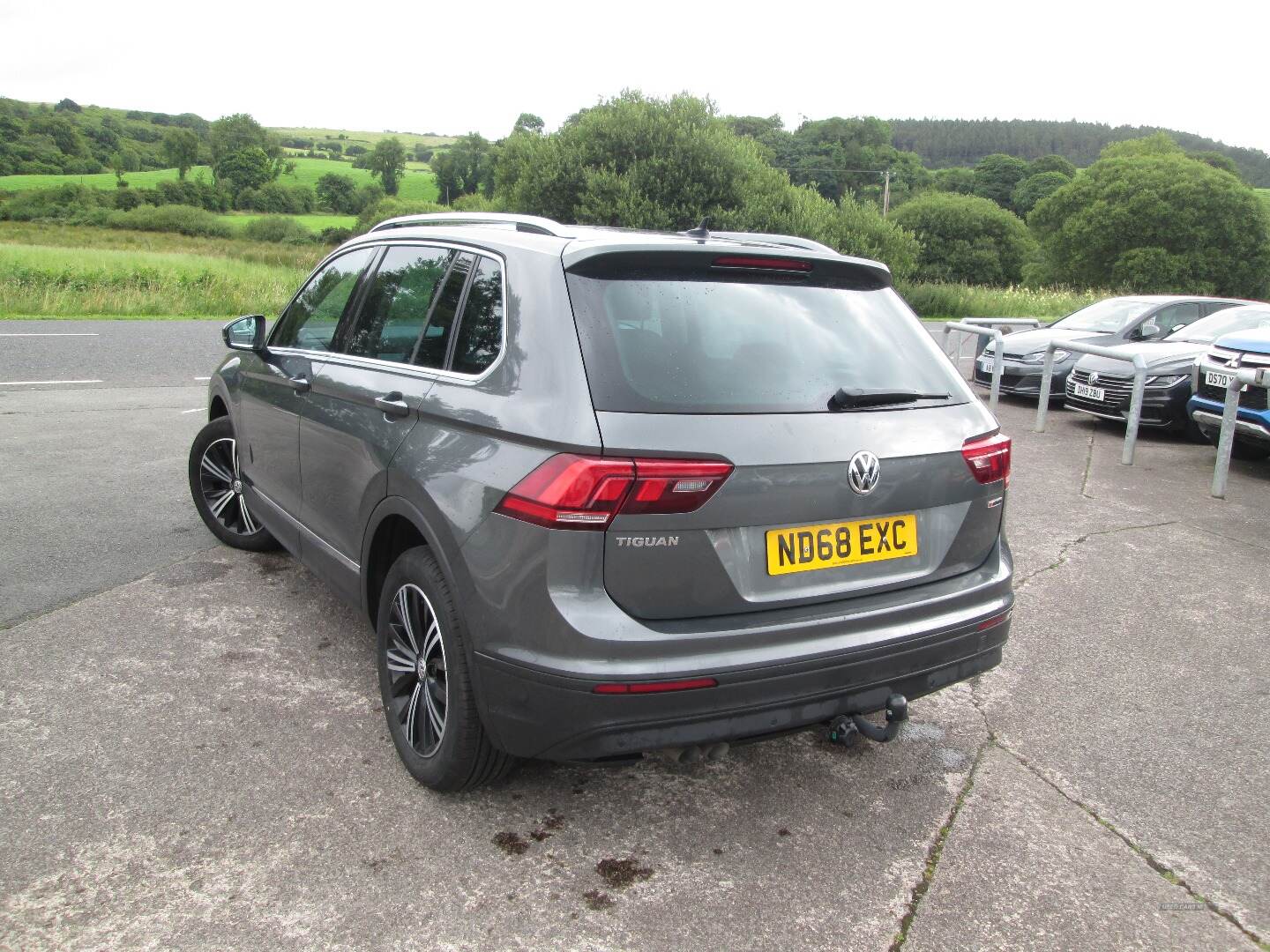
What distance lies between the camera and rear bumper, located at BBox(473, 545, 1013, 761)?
96.2 inches

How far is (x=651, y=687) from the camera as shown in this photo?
7.92 ft

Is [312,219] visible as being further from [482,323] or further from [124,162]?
[482,323]

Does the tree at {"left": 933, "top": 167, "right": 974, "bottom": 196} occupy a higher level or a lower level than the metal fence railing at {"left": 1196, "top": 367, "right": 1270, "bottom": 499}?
higher

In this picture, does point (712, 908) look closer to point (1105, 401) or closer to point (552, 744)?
point (552, 744)

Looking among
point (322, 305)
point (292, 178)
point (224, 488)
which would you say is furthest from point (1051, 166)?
point (322, 305)

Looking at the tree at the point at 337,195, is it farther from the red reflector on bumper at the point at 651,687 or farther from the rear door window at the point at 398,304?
the red reflector on bumper at the point at 651,687

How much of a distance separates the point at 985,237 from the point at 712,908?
87451 millimetres

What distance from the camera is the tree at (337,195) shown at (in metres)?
78.5

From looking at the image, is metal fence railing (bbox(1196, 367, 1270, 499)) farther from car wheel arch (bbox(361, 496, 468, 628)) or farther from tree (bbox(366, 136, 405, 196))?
tree (bbox(366, 136, 405, 196))

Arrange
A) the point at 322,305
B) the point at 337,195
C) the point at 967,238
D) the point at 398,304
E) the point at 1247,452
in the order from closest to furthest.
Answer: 1. the point at 398,304
2. the point at 322,305
3. the point at 1247,452
4. the point at 337,195
5. the point at 967,238

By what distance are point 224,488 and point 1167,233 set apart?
75156 mm

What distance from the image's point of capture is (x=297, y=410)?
4.01 m

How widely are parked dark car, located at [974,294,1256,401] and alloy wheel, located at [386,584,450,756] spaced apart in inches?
432

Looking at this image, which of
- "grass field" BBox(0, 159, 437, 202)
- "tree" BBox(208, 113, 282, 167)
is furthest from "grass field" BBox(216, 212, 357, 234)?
"tree" BBox(208, 113, 282, 167)
